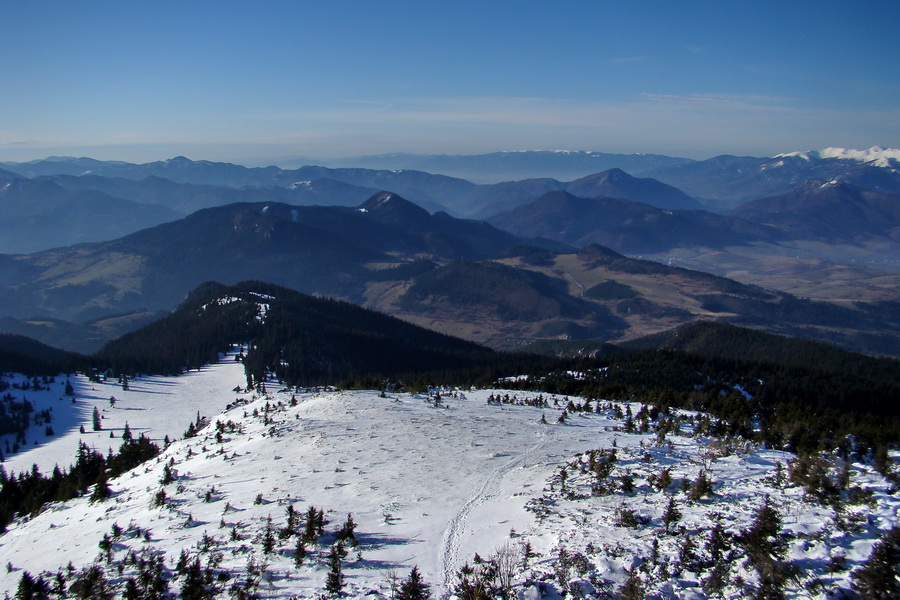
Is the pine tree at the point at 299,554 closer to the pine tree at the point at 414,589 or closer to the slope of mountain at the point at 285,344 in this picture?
the pine tree at the point at 414,589

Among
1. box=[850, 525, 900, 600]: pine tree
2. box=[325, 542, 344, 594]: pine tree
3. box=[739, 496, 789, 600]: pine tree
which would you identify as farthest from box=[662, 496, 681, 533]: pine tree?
box=[325, 542, 344, 594]: pine tree

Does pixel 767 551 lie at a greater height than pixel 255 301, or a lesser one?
greater

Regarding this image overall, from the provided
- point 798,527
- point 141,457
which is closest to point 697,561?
point 798,527

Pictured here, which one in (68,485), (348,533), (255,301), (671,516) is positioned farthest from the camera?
(255,301)

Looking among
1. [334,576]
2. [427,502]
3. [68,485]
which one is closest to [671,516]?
[427,502]

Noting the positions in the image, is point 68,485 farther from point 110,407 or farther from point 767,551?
point 110,407

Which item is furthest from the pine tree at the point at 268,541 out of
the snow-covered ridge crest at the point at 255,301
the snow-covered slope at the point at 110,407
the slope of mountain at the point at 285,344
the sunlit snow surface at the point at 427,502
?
the snow-covered ridge crest at the point at 255,301
